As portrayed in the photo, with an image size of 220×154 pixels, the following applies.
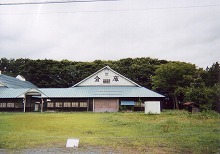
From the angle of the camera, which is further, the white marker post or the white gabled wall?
the white gabled wall

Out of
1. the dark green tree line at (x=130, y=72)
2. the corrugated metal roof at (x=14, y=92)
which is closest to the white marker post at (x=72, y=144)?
the corrugated metal roof at (x=14, y=92)

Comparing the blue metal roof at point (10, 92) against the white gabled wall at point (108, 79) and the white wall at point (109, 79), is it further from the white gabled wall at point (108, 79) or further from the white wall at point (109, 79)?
the white gabled wall at point (108, 79)

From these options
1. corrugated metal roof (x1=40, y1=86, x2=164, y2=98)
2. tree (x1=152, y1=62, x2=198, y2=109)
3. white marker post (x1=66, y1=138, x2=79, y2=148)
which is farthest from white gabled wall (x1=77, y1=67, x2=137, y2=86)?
white marker post (x1=66, y1=138, x2=79, y2=148)

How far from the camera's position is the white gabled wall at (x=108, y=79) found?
48.3m

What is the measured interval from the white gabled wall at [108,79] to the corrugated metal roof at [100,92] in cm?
91

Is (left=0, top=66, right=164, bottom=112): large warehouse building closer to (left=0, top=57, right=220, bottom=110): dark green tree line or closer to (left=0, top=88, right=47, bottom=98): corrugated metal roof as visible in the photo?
(left=0, top=88, right=47, bottom=98): corrugated metal roof

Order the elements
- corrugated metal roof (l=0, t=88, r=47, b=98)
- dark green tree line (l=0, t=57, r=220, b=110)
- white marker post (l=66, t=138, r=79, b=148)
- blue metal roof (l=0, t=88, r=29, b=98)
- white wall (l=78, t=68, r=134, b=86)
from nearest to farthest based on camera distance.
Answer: white marker post (l=66, t=138, r=79, b=148)
corrugated metal roof (l=0, t=88, r=47, b=98)
blue metal roof (l=0, t=88, r=29, b=98)
white wall (l=78, t=68, r=134, b=86)
dark green tree line (l=0, t=57, r=220, b=110)

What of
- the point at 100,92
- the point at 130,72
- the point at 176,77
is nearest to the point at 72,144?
the point at 100,92

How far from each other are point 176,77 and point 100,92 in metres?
18.9

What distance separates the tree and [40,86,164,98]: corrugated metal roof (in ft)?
38.2

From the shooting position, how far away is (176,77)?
183 feet

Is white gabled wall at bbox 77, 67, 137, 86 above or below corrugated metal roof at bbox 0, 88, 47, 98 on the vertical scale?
above

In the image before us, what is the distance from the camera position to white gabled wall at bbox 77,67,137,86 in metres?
48.3

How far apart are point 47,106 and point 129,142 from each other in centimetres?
3512
